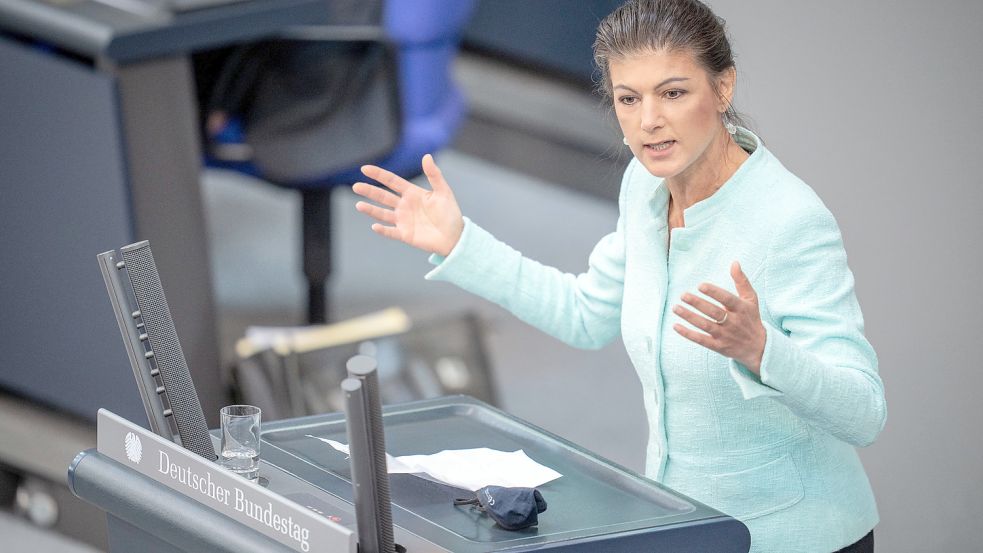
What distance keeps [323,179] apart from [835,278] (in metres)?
2.20

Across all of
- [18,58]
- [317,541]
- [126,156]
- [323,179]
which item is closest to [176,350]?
[317,541]

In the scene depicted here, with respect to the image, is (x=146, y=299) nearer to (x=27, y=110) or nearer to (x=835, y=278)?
(x=835, y=278)

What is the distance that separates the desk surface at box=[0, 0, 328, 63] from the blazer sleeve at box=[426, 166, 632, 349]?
4.37 feet

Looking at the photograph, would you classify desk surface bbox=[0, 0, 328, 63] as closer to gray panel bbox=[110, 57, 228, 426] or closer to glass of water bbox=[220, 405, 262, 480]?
gray panel bbox=[110, 57, 228, 426]

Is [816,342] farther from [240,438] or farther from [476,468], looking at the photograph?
[240,438]

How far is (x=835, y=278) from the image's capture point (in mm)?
1503

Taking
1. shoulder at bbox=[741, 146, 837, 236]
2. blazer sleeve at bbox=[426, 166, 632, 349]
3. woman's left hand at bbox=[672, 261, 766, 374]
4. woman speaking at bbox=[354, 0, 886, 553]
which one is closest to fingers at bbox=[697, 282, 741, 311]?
woman's left hand at bbox=[672, 261, 766, 374]

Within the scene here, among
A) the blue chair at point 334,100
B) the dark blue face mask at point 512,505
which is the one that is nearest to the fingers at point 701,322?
the dark blue face mask at point 512,505

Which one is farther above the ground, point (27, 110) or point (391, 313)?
point (27, 110)

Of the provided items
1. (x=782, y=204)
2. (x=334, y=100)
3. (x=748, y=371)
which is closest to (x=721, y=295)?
(x=748, y=371)

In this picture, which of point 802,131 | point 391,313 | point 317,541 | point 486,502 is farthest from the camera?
point 391,313

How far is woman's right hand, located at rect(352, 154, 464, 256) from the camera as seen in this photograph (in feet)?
5.65

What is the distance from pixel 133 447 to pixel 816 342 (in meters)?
0.75

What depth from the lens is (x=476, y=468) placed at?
148cm
